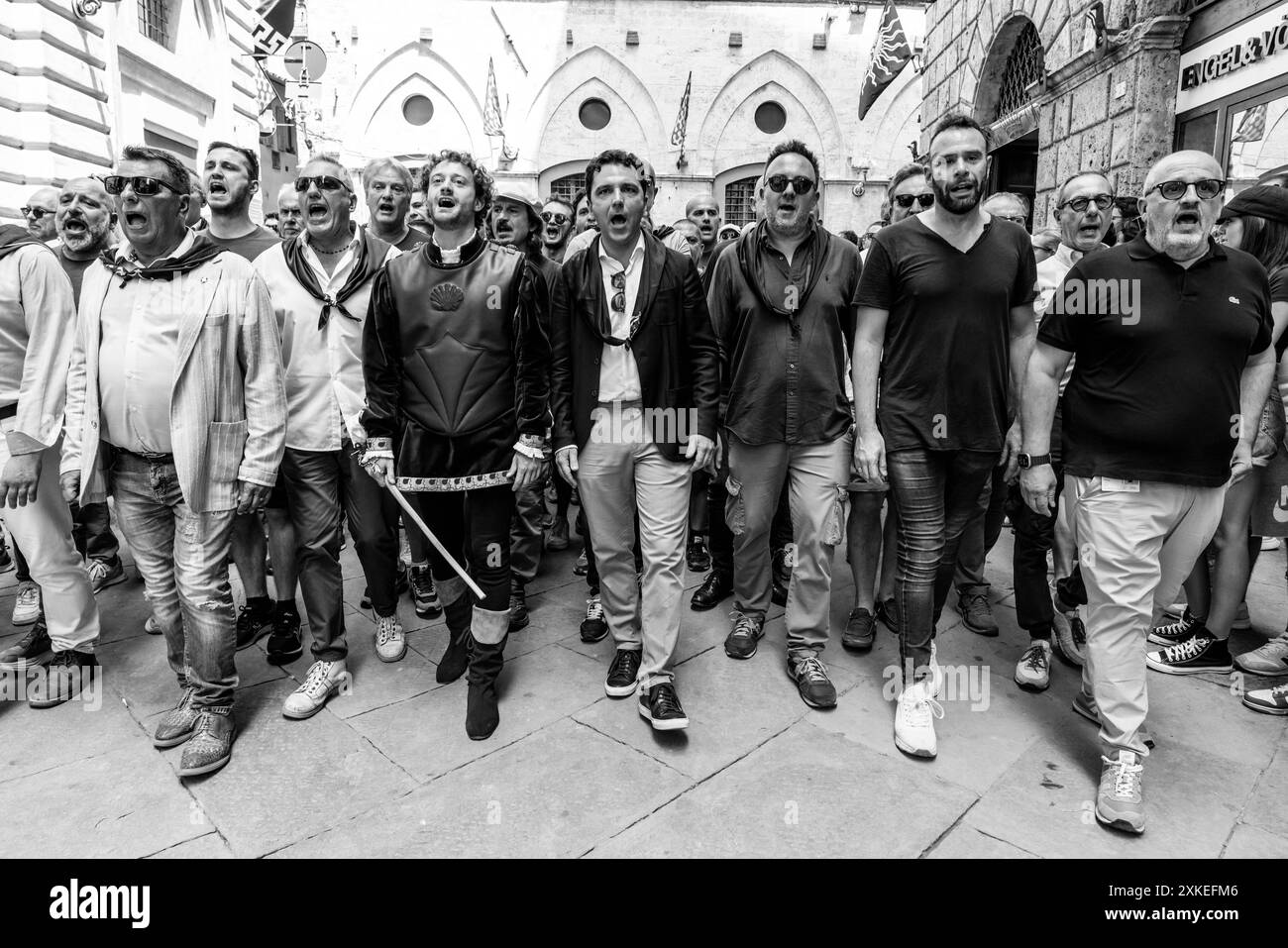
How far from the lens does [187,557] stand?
3.27 m

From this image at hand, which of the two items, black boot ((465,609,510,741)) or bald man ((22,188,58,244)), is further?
bald man ((22,188,58,244))

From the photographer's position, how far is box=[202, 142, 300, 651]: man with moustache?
4.17 m

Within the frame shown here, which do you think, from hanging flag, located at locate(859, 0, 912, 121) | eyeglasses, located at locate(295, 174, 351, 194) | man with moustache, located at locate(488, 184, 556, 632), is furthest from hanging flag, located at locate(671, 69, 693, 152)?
eyeglasses, located at locate(295, 174, 351, 194)

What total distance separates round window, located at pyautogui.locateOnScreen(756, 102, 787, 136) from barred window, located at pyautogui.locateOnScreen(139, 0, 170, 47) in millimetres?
16201

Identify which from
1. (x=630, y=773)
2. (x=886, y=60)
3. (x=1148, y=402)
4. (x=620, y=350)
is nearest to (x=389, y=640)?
(x=630, y=773)

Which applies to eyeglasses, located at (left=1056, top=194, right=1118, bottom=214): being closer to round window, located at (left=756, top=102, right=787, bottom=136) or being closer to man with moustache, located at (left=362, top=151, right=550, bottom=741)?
man with moustache, located at (left=362, top=151, right=550, bottom=741)

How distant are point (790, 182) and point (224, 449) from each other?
2.68 meters

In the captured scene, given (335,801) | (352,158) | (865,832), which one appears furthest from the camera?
(352,158)

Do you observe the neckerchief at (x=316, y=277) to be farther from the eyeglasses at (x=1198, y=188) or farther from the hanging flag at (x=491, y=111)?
the hanging flag at (x=491, y=111)

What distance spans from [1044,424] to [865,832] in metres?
1.72

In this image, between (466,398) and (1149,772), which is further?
(466,398)

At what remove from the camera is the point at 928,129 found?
11945 mm
